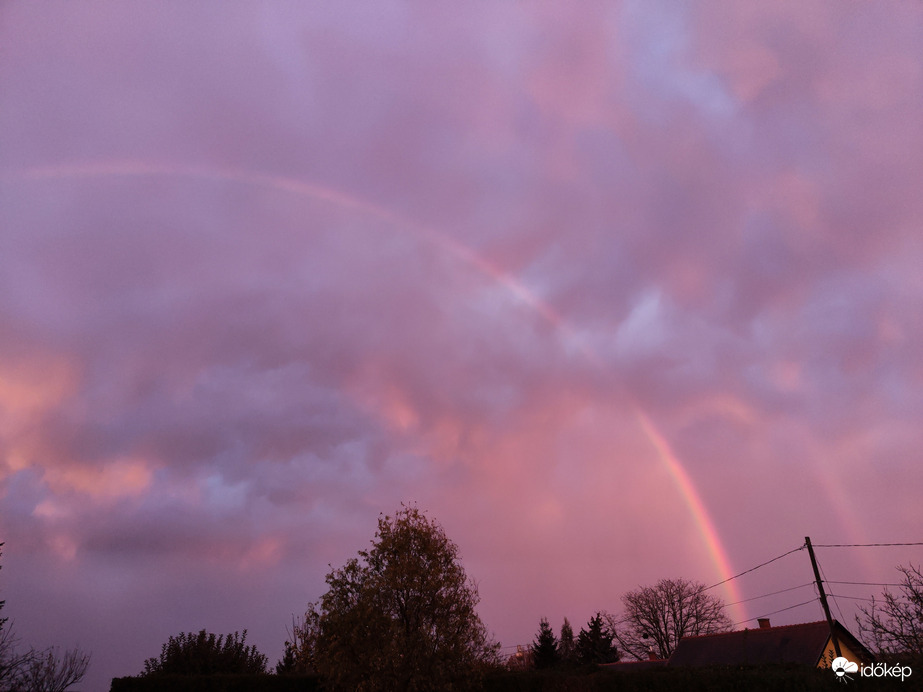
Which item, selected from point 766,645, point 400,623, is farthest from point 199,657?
point 766,645

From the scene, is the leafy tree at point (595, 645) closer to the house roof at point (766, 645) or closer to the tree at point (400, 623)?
the house roof at point (766, 645)

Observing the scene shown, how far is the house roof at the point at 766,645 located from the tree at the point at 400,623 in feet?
83.9

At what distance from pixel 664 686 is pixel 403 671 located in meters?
9.08

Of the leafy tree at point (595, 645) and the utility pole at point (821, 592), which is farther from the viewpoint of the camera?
the leafy tree at point (595, 645)

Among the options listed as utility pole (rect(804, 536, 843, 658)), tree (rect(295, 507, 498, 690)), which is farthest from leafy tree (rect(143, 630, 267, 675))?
utility pole (rect(804, 536, 843, 658))

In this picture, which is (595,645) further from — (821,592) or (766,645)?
(821,592)

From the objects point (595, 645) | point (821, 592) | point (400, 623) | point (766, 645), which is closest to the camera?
point (400, 623)

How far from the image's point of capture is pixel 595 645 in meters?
65.3

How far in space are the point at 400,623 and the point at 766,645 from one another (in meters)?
35.3

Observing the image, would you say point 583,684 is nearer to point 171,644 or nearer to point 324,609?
point 324,609

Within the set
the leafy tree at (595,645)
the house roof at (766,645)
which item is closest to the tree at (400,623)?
the house roof at (766,645)

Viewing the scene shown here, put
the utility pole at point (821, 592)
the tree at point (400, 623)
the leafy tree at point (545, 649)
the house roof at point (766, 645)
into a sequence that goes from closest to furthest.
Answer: the tree at point (400, 623), the utility pole at point (821, 592), the house roof at point (766, 645), the leafy tree at point (545, 649)

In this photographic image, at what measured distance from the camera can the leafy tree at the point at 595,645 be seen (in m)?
64.6

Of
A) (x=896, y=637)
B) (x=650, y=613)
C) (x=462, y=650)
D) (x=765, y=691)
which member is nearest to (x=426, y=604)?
(x=462, y=650)
